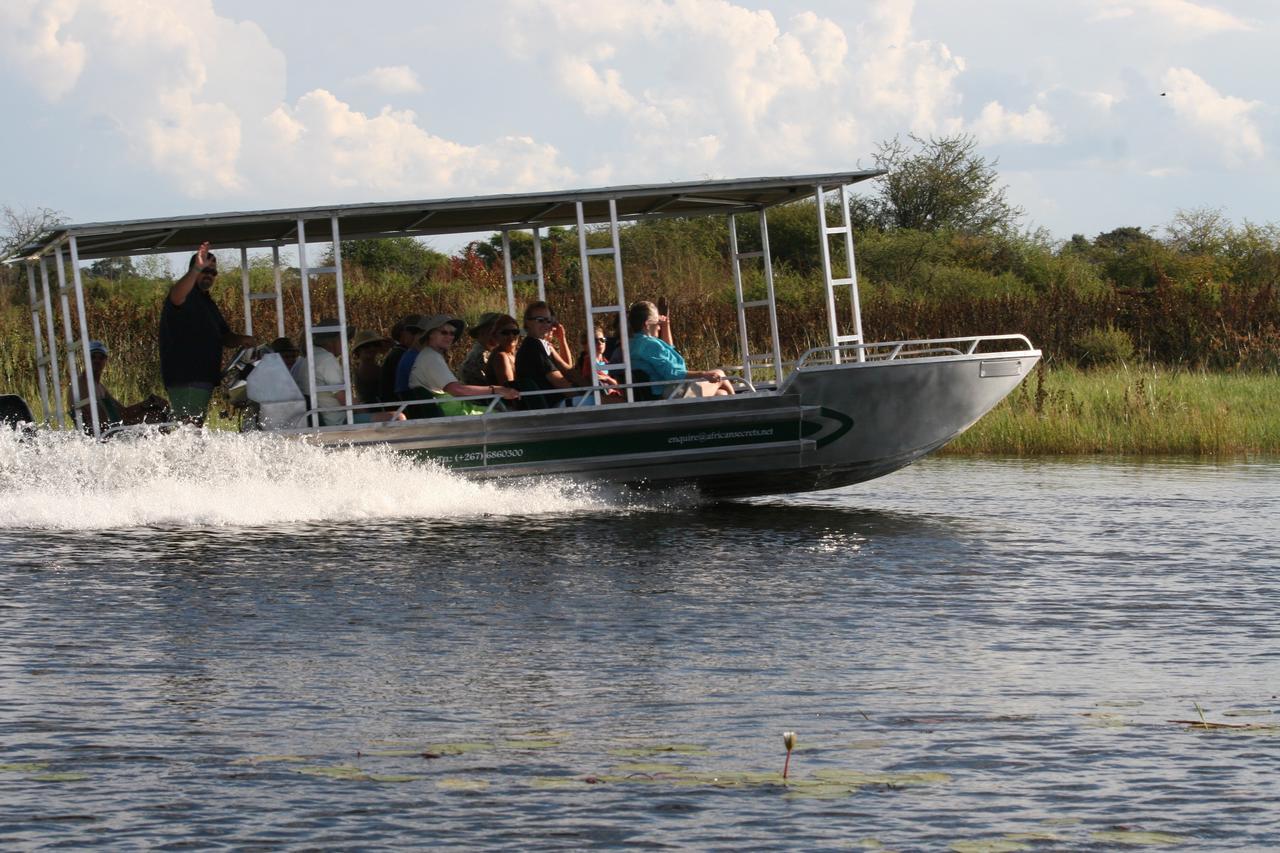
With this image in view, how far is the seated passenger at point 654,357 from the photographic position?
13.7 metres

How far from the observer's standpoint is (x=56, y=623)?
28.8 feet

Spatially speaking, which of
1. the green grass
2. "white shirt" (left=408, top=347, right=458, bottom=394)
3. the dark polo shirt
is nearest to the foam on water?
the dark polo shirt

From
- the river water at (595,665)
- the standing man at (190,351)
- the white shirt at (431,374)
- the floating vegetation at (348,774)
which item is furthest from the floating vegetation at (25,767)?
the white shirt at (431,374)

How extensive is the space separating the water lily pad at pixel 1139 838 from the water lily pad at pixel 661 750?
143 centimetres

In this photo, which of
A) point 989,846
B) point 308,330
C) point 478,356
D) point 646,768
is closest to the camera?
point 989,846

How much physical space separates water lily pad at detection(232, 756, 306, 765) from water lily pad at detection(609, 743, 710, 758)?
1.04 meters

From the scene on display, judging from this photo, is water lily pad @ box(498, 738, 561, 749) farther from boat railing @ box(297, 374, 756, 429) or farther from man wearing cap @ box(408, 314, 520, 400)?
man wearing cap @ box(408, 314, 520, 400)

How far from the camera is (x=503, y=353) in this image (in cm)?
1377

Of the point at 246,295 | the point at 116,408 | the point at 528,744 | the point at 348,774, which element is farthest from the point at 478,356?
the point at 348,774

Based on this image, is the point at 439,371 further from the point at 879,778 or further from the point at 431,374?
the point at 879,778

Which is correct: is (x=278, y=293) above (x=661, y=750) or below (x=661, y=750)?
above

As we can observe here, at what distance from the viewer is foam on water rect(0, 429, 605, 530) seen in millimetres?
12914

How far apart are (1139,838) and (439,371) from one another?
884cm

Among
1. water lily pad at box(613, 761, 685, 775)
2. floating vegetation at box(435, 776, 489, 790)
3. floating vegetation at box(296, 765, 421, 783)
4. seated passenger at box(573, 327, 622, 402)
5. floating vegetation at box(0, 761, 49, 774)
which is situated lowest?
water lily pad at box(613, 761, 685, 775)
